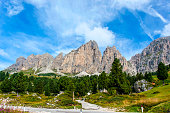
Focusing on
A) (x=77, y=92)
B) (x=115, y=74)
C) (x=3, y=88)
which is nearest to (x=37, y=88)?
(x=3, y=88)

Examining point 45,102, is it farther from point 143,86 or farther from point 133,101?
point 143,86

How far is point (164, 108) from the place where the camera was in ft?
50.2

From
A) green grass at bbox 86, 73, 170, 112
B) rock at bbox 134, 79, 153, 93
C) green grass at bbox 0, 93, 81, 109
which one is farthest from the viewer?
rock at bbox 134, 79, 153, 93

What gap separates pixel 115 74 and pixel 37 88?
240 feet

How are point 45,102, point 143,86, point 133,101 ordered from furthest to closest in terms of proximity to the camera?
1. point 143,86
2. point 45,102
3. point 133,101

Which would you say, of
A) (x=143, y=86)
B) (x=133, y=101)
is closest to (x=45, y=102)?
(x=133, y=101)

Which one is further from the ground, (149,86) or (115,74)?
(115,74)

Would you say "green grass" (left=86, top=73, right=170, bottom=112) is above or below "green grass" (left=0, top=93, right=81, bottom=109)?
above

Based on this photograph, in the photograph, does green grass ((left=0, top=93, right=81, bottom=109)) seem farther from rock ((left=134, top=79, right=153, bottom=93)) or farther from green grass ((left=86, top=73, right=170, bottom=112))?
rock ((left=134, top=79, right=153, bottom=93))

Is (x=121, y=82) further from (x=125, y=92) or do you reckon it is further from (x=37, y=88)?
(x=37, y=88)

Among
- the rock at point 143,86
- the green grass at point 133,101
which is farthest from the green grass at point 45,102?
the rock at point 143,86

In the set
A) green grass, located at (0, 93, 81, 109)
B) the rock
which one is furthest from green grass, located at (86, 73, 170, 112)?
the rock

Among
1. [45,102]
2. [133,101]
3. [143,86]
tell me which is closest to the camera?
[133,101]

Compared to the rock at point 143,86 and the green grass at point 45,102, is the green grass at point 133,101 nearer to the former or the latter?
the green grass at point 45,102
